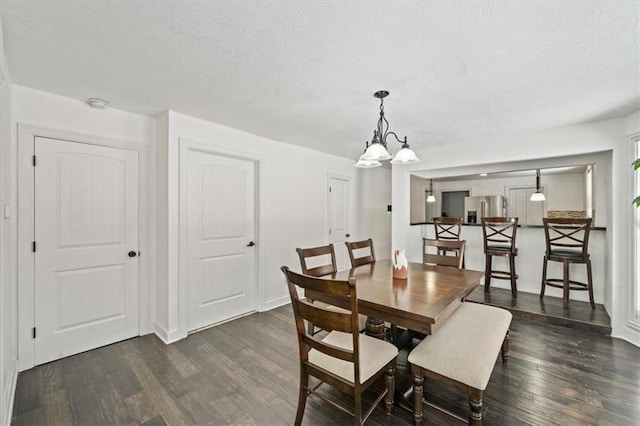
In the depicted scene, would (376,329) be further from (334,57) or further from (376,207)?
(376,207)

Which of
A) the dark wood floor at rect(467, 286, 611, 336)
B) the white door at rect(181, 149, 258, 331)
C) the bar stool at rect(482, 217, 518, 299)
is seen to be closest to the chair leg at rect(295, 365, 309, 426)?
the white door at rect(181, 149, 258, 331)

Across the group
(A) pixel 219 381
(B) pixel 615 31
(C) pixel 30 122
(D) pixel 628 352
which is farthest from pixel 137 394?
(D) pixel 628 352

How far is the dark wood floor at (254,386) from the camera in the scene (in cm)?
175

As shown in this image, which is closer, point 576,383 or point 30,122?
point 576,383

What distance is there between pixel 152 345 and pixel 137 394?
776 millimetres

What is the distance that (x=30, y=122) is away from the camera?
227 cm

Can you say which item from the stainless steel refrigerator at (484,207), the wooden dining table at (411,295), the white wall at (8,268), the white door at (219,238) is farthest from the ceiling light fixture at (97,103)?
the stainless steel refrigerator at (484,207)

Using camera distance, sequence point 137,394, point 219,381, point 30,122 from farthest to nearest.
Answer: point 30,122 → point 219,381 → point 137,394

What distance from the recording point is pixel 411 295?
180 centimetres

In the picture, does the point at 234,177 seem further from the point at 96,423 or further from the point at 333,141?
the point at 96,423

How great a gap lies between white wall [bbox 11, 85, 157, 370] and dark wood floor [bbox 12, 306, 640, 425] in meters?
0.42

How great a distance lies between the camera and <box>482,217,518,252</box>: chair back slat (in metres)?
3.76

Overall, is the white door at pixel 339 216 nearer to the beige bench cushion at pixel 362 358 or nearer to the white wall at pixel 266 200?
the white wall at pixel 266 200

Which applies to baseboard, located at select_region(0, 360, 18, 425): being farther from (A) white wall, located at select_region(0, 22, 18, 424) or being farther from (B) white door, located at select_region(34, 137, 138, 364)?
(B) white door, located at select_region(34, 137, 138, 364)
